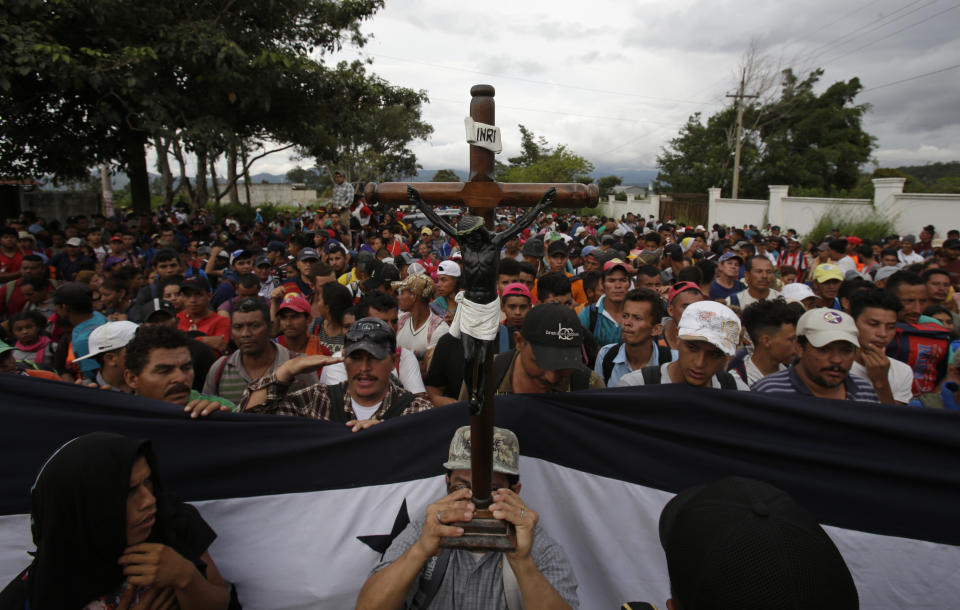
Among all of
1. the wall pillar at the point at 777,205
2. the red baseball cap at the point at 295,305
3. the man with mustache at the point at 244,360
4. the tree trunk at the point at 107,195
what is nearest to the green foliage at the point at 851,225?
the wall pillar at the point at 777,205

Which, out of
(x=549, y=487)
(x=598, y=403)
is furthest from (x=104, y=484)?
(x=598, y=403)

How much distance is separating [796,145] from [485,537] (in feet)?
143

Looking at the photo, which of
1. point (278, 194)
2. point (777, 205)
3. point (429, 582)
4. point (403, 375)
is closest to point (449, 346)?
point (403, 375)

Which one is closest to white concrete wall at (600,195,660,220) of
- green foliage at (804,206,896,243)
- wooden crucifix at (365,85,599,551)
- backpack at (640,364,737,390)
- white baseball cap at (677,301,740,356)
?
green foliage at (804,206,896,243)

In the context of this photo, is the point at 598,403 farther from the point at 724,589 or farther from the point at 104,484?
the point at 104,484

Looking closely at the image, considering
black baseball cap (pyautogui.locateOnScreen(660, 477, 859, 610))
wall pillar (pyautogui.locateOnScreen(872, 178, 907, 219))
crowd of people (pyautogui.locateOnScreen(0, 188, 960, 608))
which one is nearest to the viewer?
black baseball cap (pyautogui.locateOnScreen(660, 477, 859, 610))

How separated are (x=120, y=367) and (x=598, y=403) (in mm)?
Result: 2866

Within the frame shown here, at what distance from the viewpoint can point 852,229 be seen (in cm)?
1920

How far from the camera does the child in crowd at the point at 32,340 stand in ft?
14.5

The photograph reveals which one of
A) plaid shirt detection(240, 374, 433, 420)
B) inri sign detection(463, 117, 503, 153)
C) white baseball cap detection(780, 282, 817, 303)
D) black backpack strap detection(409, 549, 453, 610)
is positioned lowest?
black backpack strap detection(409, 549, 453, 610)

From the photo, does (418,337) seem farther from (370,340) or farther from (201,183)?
(201,183)

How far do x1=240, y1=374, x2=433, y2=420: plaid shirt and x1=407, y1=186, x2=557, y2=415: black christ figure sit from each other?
1243 millimetres

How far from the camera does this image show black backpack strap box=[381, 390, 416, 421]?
265cm

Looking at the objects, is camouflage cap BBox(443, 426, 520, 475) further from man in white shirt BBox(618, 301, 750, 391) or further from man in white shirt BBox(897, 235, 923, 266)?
man in white shirt BBox(897, 235, 923, 266)
